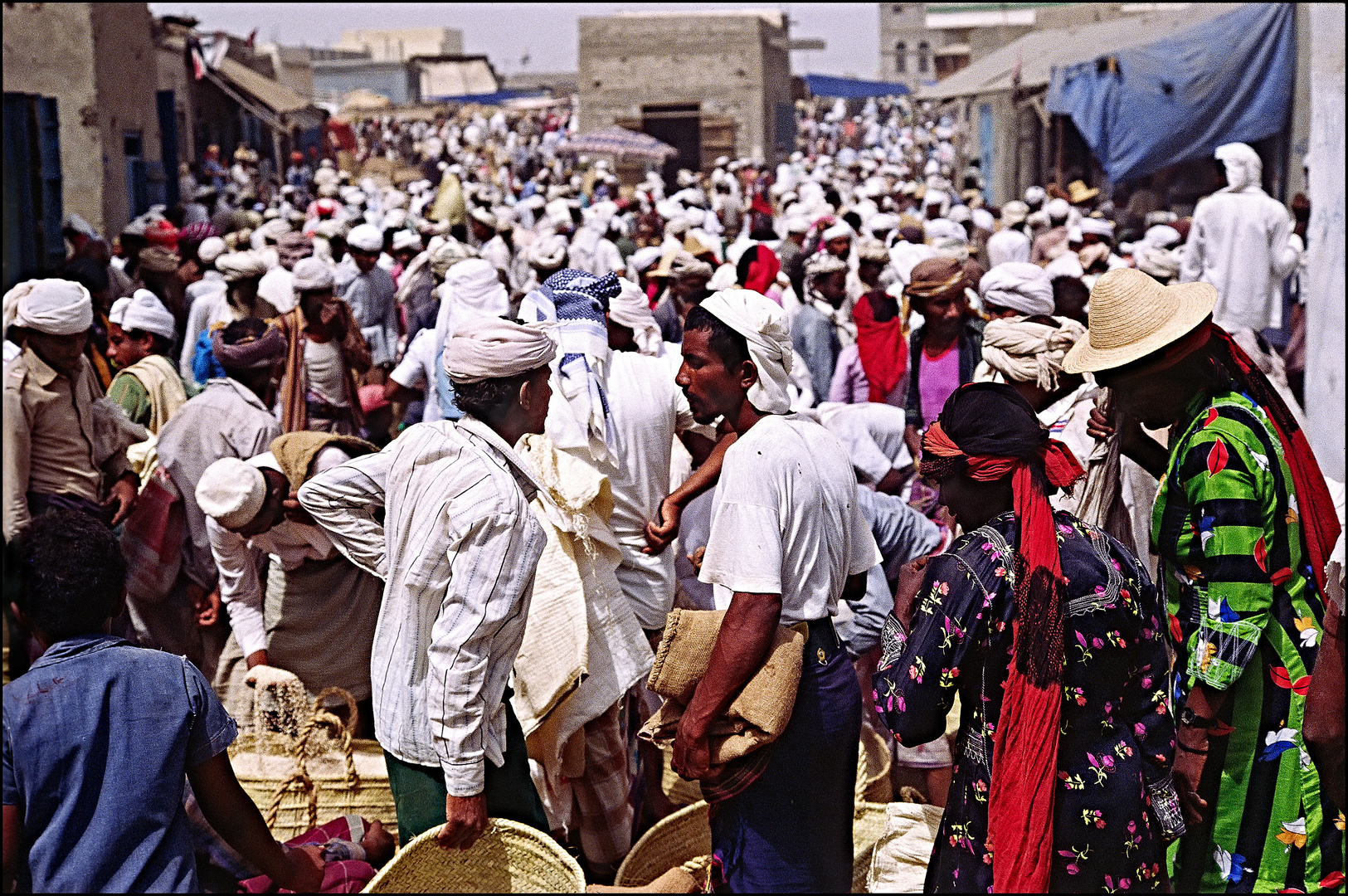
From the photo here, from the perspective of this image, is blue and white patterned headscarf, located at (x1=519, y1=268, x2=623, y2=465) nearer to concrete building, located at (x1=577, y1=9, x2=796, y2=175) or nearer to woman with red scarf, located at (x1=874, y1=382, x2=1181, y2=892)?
woman with red scarf, located at (x1=874, y1=382, x2=1181, y2=892)

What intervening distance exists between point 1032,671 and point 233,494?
2.19 meters

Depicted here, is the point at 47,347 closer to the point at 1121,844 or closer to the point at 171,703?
the point at 171,703

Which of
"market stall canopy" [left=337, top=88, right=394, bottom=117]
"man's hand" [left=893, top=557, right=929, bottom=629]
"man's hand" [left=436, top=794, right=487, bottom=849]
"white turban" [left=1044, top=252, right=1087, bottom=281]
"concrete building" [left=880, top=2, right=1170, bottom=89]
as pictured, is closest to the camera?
"man's hand" [left=893, top=557, right=929, bottom=629]

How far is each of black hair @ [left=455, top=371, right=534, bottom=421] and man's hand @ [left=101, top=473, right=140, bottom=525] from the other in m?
2.01

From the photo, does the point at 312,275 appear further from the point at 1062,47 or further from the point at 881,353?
the point at 1062,47

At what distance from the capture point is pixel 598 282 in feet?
14.3

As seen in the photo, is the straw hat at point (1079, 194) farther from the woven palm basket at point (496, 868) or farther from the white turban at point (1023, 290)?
the woven palm basket at point (496, 868)

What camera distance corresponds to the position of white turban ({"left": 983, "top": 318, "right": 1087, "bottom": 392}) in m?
4.14

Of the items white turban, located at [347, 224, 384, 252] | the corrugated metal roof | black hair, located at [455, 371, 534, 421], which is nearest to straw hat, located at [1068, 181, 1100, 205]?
the corrugated metal roof

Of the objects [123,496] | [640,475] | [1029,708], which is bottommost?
[1029,708]

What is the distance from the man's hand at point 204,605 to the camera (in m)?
A: 4.27

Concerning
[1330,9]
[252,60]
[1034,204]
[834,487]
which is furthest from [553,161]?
[834,487]

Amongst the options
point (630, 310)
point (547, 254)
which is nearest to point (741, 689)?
point (630, 310)

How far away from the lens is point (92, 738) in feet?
7.33
